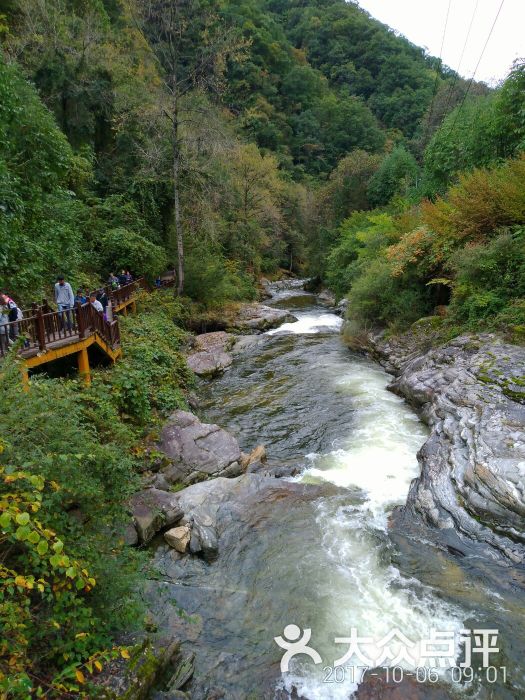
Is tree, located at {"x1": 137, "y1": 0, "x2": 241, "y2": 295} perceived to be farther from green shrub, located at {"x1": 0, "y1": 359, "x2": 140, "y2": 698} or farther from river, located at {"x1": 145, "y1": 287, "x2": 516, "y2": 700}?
green shrub, located at {"x1": 0, "y1": 359, "x2": 140, "y2": 698}

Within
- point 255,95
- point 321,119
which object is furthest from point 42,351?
point 321,119

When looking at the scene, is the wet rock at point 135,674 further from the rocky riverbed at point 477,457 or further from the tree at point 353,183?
the tree at point 353,183

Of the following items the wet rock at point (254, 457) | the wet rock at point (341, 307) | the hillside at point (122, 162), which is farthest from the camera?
the wet rock at point (341, 307)

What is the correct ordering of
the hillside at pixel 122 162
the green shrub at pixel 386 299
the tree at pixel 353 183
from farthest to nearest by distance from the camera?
the tree at pixel 353 183 < the green shrub at pixel 386 299 < the hillside at pixel 122 162

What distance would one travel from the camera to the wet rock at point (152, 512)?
6.48 m

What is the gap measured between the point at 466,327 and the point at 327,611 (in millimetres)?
9424

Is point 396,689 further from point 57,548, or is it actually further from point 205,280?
point 205,280

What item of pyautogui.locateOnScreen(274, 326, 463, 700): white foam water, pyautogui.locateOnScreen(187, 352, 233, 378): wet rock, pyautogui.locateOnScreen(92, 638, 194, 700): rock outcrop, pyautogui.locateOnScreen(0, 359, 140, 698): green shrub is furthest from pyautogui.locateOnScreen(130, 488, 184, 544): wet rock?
pyautogui.locateOnScreen(187, 352, 233, 378): wet rock

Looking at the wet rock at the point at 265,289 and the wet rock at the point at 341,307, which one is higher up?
the wet rock at the point at 265,289

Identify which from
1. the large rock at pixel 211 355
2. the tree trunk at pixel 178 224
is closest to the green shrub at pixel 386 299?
the large rock at pixel 211 355

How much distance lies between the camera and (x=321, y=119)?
6328cm

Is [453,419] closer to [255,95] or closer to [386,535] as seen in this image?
[386,535]

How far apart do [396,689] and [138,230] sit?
62.8 ft

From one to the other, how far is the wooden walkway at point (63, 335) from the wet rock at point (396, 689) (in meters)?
6.09
